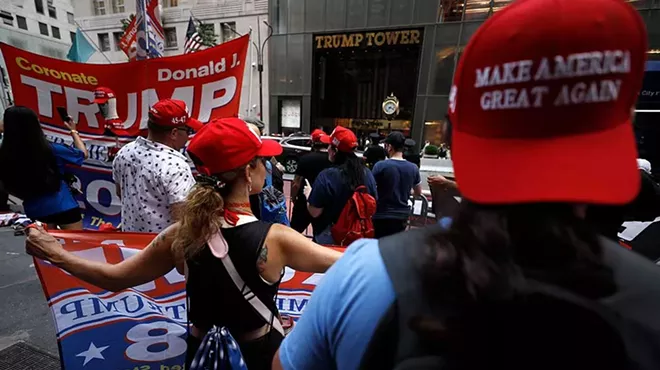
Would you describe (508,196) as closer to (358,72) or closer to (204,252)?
(204,252)

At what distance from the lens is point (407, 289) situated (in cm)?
57

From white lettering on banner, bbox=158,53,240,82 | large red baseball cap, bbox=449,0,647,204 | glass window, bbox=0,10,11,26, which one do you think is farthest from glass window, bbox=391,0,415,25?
glass window, bbox=0,10,11,26

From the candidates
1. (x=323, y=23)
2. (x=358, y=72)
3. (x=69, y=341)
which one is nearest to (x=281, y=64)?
(x=323, y=23)

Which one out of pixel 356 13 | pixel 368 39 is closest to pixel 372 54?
pixel 368 39

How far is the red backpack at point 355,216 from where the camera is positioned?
10.6 ft

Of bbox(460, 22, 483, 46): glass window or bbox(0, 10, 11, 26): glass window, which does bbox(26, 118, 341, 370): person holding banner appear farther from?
bbox(0, 10, 11, 26): glass window

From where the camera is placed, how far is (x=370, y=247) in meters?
0.67

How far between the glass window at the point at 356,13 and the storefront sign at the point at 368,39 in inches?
24.2

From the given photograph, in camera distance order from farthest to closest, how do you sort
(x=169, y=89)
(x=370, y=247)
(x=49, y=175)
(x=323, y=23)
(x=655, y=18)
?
(x=323, y=23), (x=655, y=18), (x=169, y=89), (x=49, y=175), (x=370, y=247)

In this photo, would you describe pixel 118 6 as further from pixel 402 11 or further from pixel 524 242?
pixel 524 242

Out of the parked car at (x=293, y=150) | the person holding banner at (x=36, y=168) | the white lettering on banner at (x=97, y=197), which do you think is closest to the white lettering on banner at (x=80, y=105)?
the person holding banner at (x=36, y=168)

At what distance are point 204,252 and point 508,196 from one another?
3.93ft

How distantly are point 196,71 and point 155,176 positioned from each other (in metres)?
1.67

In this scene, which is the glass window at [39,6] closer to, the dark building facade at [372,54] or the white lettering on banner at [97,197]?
the dark building facade at [372,54]
